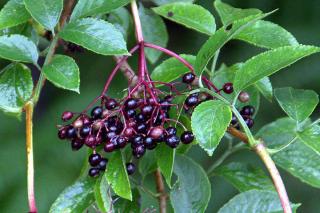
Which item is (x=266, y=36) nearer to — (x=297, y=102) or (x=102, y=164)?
(x=297, y=102)

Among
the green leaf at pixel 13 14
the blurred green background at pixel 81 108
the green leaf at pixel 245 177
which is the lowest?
the blurred green background at pixel 81 108

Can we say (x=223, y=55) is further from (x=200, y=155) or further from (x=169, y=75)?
(x=169, y=75)

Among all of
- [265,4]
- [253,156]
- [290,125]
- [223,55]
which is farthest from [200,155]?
[290,125]

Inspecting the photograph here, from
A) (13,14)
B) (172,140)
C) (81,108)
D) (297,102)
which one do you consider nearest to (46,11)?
(13,14)

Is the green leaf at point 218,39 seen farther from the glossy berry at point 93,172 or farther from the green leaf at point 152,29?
the green leaf at point 152,29

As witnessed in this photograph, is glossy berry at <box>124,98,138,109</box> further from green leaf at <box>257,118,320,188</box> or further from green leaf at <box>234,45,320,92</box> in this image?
green leaf at <box>257,118,320,188</box>

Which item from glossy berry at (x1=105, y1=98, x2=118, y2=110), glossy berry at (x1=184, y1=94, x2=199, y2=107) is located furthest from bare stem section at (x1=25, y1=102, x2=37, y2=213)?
glossy berry at (x1=184, y1=94, x2=199, y2=107)

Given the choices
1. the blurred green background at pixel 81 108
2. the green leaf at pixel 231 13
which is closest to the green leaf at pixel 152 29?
the green leaf at pixel 231 13
